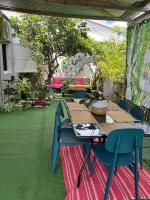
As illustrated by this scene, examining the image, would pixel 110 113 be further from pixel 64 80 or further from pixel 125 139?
pixel 64 80

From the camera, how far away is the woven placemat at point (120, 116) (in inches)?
128

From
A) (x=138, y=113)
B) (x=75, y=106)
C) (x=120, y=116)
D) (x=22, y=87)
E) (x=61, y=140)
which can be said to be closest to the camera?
(x=61, y=140)

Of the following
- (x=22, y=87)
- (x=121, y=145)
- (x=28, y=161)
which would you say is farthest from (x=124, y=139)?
(x=22, y=87)

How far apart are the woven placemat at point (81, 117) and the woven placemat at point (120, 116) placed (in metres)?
0.28

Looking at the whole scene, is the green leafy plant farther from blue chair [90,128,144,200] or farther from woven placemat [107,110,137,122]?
blue chair [90,128,144,200]

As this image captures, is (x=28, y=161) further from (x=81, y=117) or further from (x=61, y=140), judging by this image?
(x=81, y=117)

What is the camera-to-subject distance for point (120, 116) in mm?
3463

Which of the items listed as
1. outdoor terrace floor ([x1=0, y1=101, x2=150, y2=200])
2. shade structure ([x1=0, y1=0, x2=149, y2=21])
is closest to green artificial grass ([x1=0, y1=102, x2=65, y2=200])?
outdoor terrace floor ([x1=0, y1=101, x2=150, y2=200])

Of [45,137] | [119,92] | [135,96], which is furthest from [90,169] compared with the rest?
[119,92]

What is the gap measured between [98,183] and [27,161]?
1182 mm

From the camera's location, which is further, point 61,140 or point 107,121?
point 61,140

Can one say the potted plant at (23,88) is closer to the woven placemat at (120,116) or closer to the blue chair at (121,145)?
the woven placemat at (120,116)

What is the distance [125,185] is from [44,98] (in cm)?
581

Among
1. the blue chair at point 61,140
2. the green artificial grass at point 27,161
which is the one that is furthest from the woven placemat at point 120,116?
the green artificial grass at point 27,161
